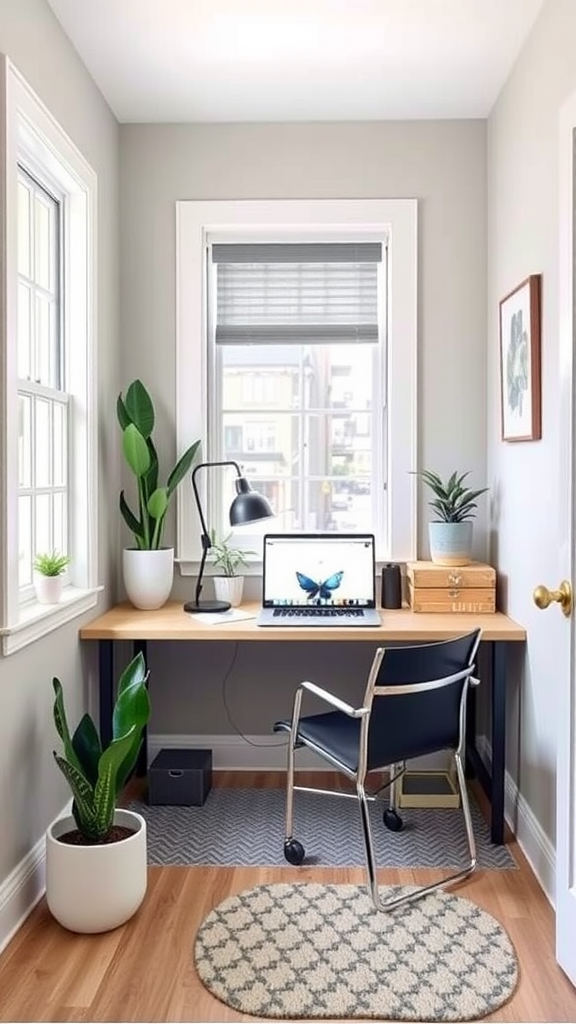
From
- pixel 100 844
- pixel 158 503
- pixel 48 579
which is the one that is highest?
pixel 158 503

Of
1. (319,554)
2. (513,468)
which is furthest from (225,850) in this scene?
(513,468)

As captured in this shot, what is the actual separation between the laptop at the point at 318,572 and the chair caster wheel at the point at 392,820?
708mm

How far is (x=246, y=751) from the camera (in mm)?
3281

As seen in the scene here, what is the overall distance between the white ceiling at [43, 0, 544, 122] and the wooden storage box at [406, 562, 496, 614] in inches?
70.0

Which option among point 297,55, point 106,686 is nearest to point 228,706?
point 106,686

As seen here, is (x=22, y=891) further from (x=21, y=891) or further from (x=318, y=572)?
(x=318, y=572)

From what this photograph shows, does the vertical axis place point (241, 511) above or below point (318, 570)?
above

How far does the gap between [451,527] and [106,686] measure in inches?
54.7

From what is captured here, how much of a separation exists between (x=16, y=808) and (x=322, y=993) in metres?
A: 0.94

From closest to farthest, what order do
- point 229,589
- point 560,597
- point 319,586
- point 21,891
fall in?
1. point 560,597
2. point 21,891
3. point 319,586
4. point 229,589

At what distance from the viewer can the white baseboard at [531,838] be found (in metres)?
2.28

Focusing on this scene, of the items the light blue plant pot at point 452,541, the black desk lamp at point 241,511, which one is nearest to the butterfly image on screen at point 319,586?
the black desk lamp at point 241,511

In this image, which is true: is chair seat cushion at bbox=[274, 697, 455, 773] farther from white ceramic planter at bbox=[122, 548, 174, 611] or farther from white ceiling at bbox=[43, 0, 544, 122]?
white ceiling at bbox=[43, 0, 544, 122]

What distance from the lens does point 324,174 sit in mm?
3184
